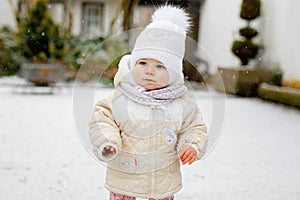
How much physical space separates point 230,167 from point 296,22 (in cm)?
704

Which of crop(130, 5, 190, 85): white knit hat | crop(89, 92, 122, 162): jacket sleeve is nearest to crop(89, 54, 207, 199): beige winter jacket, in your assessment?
crop(89, 92, 122, 162): jacket sleeve

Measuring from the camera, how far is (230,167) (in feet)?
13.7

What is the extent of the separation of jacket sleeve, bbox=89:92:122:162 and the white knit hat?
165 millimetres

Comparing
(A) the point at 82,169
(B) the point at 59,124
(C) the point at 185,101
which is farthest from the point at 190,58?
(B) the point at 59,124

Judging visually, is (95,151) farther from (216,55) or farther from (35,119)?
(216,55)

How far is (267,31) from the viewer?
12.3m

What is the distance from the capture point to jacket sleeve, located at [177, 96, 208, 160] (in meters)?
1.63

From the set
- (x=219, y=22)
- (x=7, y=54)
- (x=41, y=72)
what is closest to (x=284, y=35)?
(x=219, y=22)

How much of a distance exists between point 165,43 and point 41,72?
8.96m

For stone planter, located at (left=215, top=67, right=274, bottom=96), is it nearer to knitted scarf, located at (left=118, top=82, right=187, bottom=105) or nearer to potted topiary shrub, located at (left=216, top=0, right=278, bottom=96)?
potted topiary shrub, located at (left=216, top=0, right=278, bottom=96)

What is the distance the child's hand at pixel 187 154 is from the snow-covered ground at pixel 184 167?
0.11m

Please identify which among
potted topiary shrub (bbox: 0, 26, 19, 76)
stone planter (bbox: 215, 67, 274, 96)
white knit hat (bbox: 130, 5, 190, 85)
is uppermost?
white knit hat (bbox: 130, 5, 190, 85)

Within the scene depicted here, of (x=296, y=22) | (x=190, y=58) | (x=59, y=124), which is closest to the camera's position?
(x=190, y=58)

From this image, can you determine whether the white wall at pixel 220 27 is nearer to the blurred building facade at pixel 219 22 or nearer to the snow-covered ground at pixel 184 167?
the blurred building facade at pixel 219 22
